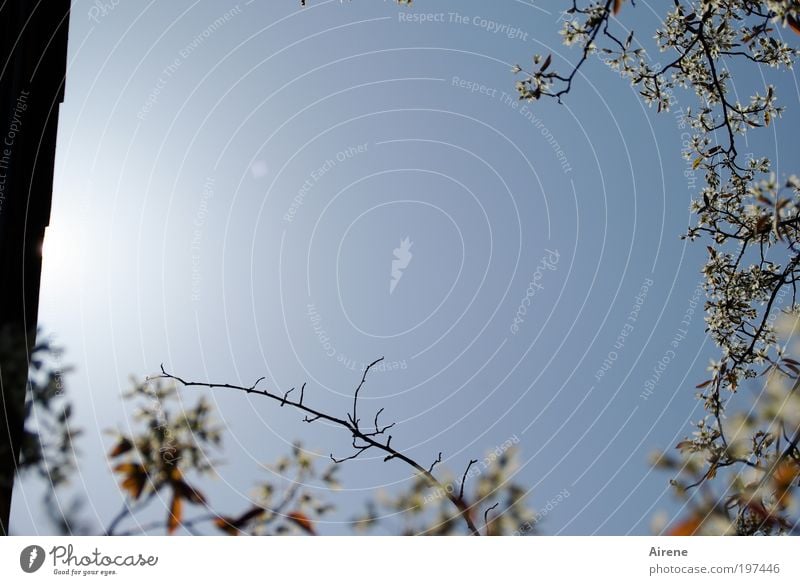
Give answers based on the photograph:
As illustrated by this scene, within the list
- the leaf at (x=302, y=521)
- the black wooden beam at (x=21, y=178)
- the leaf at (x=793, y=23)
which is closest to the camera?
the leaf at (x=793, y=23)

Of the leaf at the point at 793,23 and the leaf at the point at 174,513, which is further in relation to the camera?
the leaf at the point at 174,513

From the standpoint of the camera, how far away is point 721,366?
3.32 meters

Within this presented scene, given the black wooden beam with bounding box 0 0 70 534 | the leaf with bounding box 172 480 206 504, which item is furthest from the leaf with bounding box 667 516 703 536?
the black wooden beam with bounding box 0 0 70 534

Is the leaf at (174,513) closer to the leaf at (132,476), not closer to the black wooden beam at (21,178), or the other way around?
the leaf at (132,476)

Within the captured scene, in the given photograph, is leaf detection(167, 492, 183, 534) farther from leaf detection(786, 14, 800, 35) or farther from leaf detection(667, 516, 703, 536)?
leaf detection(786, 14, 800, 35)

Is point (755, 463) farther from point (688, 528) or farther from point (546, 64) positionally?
point (546, 64)

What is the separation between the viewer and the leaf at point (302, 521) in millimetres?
2989

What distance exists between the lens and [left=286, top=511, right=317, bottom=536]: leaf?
299cm

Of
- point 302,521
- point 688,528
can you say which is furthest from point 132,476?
point 688,528

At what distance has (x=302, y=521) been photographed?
308 cm

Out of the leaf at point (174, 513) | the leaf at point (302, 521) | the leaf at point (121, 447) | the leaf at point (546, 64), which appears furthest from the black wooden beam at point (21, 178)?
the leaf at point (546, 64)
